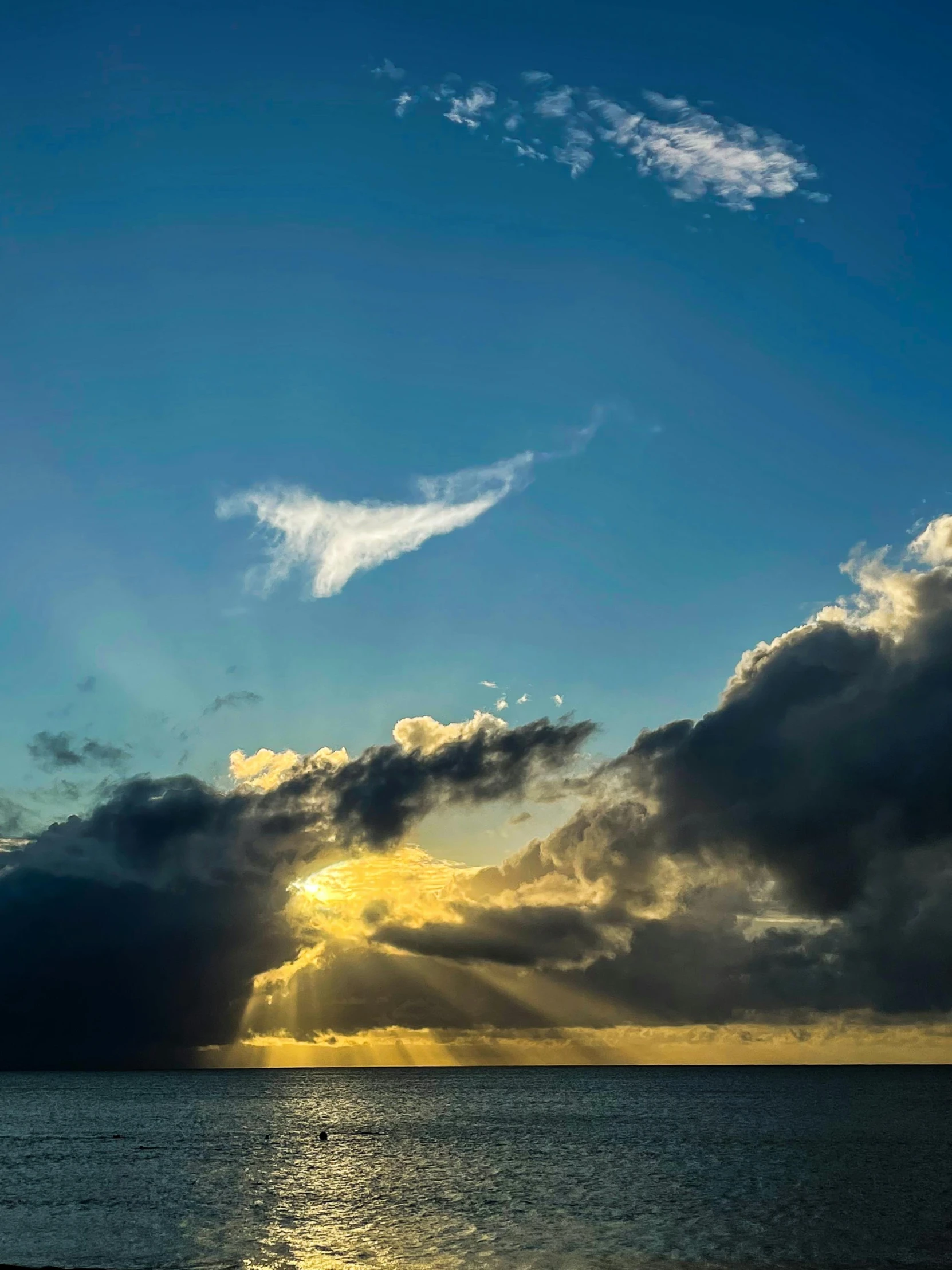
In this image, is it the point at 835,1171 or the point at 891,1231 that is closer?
the point at 891,1231

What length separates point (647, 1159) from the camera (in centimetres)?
12481

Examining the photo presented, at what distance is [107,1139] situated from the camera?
16725cm

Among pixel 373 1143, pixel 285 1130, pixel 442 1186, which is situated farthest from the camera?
pixel 285 1130

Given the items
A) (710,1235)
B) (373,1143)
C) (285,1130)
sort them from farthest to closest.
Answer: (285,1130)
(373,1143)
(710,1235)

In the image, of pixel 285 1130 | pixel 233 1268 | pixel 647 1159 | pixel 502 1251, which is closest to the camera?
pixel 233 1268

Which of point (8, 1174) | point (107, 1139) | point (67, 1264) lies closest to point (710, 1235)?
point (67, 1264)

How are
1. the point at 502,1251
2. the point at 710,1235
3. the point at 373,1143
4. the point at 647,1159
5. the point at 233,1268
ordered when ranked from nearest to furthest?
the point at 233,1268 → the point at 502,1251 → the point at 710,1235 → the point at 647,1159 → the point at 373,1143

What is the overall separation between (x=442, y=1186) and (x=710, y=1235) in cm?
3563

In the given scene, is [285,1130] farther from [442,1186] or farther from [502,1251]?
[502,1251]

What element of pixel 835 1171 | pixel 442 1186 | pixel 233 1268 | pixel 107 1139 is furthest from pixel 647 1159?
pixel 107 1139

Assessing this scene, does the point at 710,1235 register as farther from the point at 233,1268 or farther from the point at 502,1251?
the point at 233,1268

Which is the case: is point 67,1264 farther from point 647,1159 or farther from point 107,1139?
point 107,1139

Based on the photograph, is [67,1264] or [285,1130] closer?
[67,1264]

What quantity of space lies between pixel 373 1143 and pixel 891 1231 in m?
99.3
